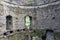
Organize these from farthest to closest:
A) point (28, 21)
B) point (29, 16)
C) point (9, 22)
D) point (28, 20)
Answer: point (28, 20) < point (28, 21) < point (29, 16) < point (9, 22)

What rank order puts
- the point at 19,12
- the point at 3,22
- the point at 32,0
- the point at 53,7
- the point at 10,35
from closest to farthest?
the point at 10,35, the point at 3,22, the point at 53,7, the point at 19,12, the point at 32,0

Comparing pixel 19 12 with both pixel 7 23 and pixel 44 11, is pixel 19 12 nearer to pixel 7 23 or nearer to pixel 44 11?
pixel 7 23

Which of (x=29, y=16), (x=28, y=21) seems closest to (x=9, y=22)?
(x=29, y=16)

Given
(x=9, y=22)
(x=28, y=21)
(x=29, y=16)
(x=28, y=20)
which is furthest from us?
(x=28, y=20)

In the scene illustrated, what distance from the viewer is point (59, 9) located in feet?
34.0

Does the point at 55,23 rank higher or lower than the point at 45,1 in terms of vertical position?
lower

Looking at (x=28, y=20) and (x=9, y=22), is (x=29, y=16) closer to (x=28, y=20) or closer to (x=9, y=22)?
(x=28, y=20)

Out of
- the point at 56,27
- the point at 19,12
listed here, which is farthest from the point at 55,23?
the point at 19,12

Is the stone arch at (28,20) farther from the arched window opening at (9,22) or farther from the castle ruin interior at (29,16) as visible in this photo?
the arched window opening at (9,22)

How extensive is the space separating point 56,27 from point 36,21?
7.91ft

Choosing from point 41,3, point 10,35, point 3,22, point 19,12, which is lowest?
point 10,35

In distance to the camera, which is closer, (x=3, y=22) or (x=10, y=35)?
(x=10, y=35)

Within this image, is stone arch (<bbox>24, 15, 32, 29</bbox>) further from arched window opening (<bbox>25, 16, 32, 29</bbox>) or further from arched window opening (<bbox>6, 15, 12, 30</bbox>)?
arched window opening (<bbox>6, 15, 12, 30</bbox>)

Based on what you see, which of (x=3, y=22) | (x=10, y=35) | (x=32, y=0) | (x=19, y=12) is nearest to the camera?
(x=10, y=35)
